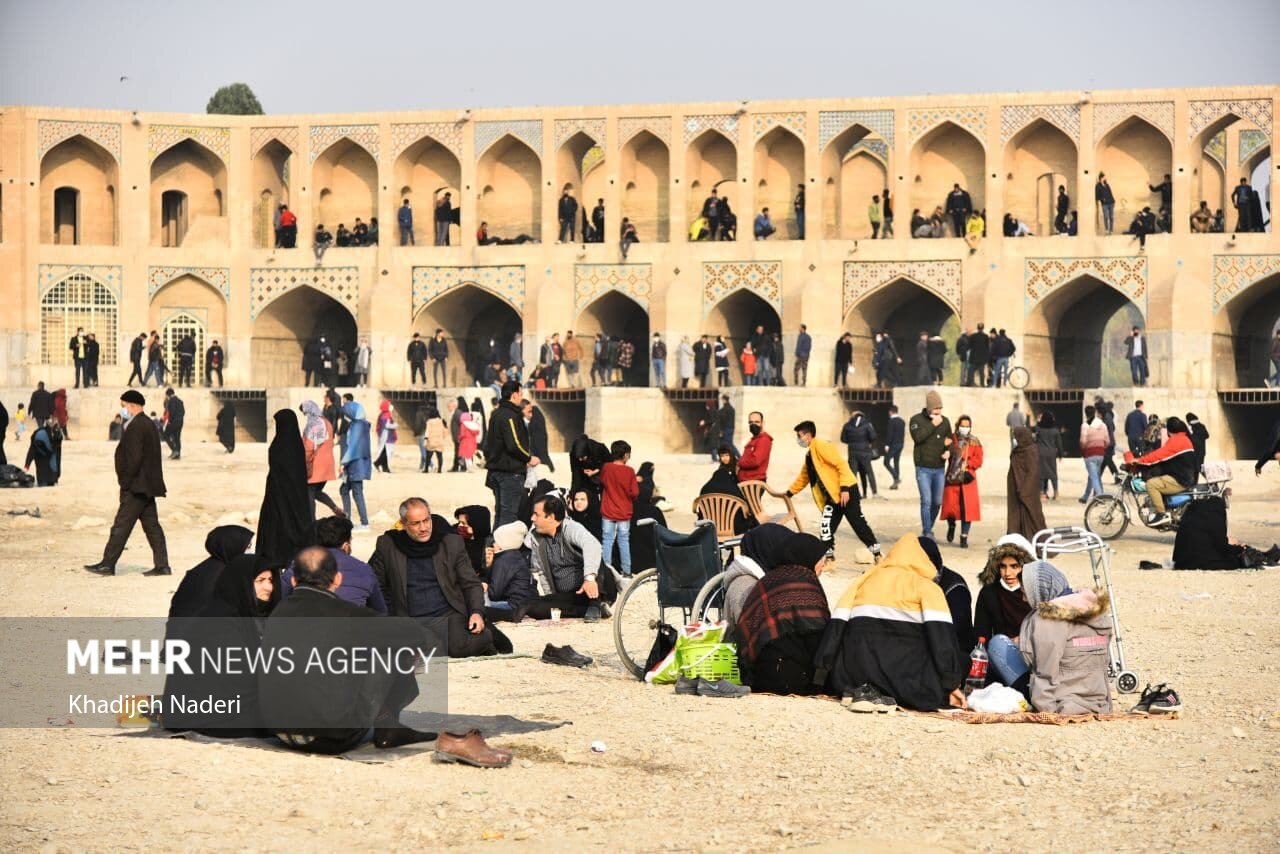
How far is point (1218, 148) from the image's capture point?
33.8 meters

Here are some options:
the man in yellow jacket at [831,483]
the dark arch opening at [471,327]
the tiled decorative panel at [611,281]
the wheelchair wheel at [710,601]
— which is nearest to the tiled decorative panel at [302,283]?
the dark arch opening at [471,327]

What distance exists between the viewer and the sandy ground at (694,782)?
5.90m

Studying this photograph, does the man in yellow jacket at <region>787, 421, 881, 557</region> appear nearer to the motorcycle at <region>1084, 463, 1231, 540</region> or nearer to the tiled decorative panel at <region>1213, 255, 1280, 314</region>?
the motorcycle at <region>1084, 463, 1231, 540</region>

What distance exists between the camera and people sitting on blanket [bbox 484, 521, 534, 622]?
35.9ft

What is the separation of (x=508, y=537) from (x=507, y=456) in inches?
94.0

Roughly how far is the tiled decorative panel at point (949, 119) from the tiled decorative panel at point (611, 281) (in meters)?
5.49

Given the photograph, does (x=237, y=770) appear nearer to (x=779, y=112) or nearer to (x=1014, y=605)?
(x=1014, y=605)

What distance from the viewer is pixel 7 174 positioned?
34688 millimetres

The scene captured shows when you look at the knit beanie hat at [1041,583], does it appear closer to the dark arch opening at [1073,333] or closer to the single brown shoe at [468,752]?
the single brown shoe at [468,752]

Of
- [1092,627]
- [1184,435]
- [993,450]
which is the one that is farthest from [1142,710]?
[993,450]

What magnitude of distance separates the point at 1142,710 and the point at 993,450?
21.3m

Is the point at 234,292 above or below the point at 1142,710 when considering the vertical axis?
above

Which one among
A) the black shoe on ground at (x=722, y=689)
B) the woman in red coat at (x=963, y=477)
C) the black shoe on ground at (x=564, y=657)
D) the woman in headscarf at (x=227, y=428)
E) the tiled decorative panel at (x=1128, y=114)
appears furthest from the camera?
the tiled decorative panel at (x=1128, y=114)

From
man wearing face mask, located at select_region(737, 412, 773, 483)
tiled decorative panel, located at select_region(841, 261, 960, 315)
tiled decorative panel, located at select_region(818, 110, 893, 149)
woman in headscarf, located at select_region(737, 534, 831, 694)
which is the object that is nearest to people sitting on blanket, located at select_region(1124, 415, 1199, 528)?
man wearing face mask, located at select_region(737, 412, 773, 483)
